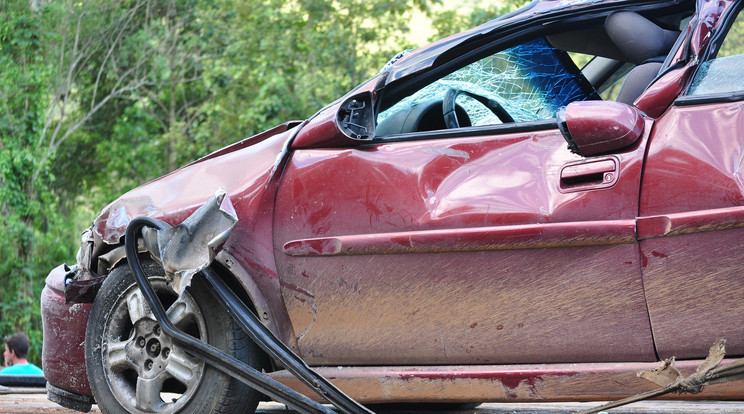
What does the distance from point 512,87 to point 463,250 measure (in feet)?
3.67

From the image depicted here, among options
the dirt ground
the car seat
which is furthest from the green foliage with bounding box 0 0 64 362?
the car seat

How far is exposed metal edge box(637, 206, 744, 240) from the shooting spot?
2.52m

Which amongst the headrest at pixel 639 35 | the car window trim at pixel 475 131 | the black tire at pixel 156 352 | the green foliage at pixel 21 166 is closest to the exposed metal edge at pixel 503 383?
the black tire at pixel 156 352

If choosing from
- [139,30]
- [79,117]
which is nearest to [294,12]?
[139,30]

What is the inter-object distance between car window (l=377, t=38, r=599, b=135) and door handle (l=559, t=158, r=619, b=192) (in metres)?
0.84

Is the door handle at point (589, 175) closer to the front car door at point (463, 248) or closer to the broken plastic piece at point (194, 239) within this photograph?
the front car door at point (463, 248)

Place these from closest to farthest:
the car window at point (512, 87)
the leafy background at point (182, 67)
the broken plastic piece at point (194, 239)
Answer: the broken plastic piece at point (194, 239) → the car window at point (512, 87) → the leafy background at point (182, 67)

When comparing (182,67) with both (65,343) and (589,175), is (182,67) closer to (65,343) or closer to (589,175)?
(65,343)

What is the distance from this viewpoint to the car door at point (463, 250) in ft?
8.92

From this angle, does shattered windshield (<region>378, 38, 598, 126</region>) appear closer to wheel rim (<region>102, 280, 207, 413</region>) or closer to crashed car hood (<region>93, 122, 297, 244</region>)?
crashed car hood (<region>93, 122, 297, 244</region>)

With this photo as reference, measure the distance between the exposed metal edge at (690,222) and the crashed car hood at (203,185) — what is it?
4.41 ft

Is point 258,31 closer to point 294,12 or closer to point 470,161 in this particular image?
point 294,12

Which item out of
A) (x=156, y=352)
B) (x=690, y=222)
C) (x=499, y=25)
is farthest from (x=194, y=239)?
(x=690, y=222)

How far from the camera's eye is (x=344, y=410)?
3014 mm
